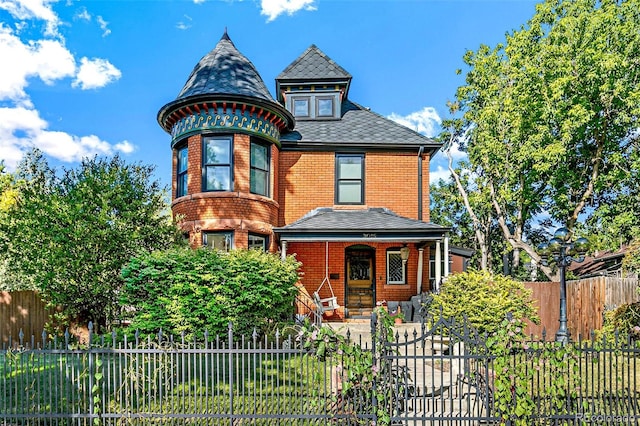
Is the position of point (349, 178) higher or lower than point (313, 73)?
lower

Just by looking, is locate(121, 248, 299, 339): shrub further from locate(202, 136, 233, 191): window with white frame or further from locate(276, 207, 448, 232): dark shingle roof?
locate(202, 136, 233, 191): window with white frame

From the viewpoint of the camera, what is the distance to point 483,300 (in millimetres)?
10422

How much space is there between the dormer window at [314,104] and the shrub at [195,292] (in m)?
9.17

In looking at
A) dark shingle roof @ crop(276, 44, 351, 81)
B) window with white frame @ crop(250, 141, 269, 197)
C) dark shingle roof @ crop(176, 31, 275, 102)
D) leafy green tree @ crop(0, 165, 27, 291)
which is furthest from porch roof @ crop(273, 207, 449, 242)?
leafy green tree @ crop(0, 165, 27, 291)

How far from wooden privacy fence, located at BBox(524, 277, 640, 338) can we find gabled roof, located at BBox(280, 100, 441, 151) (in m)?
6.44

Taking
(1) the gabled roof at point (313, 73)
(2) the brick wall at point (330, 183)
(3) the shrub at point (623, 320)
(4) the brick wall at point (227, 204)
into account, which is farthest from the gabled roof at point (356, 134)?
(3) the shrub at point (623, 320)

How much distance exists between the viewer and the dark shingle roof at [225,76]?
14.1 m

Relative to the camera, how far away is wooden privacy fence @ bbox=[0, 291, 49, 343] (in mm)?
12555

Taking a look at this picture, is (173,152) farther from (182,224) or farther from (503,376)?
(503,376)

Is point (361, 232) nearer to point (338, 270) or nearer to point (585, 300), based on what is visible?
point (338, 270)

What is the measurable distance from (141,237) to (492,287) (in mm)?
8523

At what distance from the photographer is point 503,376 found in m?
5.88

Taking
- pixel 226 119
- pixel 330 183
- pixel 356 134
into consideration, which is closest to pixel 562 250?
pixel 330 183

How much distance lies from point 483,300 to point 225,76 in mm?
10511
